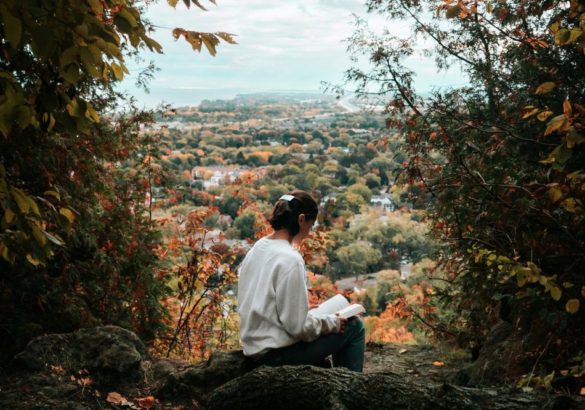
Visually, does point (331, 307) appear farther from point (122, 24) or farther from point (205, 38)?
point (122, 24)

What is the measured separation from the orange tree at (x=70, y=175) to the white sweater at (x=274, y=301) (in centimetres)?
100

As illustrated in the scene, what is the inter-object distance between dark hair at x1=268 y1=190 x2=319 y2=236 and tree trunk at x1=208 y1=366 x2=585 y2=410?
32.2 inches

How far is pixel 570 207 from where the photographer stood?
2482 millimetres

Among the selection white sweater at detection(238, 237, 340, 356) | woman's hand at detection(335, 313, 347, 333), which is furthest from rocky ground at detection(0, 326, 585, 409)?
white sweater at detection(238, 237, 340, 356)

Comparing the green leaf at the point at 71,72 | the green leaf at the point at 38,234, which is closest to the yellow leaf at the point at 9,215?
the green leaf at the point at 38,234

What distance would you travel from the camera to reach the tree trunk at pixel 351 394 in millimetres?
2285

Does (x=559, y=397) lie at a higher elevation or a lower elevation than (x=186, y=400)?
higher

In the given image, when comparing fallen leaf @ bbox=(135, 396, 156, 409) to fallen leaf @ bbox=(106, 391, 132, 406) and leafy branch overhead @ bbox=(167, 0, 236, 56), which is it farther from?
leafy branch overhead @ bbox=(167, 0, 236, 56)

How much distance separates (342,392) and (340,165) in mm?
41974

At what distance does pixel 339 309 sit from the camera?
3.38 m

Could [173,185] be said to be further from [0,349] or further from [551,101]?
[551,101]

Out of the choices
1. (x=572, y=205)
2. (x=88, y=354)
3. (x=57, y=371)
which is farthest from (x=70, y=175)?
(x=572, y=205)

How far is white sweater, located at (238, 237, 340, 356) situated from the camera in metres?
2.79

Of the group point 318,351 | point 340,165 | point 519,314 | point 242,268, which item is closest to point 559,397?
point 318,351
